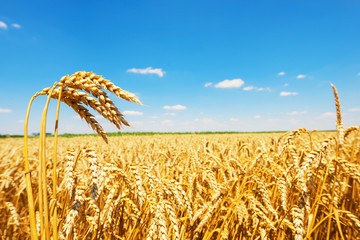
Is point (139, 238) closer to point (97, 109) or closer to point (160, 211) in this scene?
point (160, 211)

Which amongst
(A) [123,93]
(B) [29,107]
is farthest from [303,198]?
(B) [29,107]

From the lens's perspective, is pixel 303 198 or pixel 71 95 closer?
pixel 71 95

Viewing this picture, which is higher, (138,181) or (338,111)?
(338,111)

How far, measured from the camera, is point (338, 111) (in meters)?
2.83

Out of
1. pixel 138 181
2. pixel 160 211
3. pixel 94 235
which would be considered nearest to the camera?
pixel 160 211

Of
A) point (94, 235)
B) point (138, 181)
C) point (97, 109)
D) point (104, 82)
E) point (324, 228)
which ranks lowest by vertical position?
point (324, 228)

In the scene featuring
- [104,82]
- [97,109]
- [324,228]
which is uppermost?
Answer: [104,82]

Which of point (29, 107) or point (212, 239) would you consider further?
point (212, 239)

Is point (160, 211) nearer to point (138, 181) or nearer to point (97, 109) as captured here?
point (138, 181)

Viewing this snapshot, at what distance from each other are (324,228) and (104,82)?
2.81 metres

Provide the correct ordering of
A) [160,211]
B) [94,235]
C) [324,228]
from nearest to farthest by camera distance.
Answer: [160,211] < [94,235] < [324,228]

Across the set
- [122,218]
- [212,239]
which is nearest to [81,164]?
[122,218]

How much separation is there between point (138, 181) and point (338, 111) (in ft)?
9.22

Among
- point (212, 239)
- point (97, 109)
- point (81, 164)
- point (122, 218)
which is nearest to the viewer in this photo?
point (97, 109)
